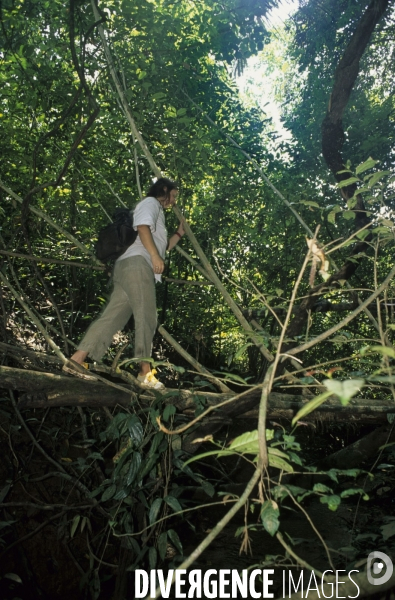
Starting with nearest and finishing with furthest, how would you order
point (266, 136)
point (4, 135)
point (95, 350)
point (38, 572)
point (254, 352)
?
point (95, 350)
point (38, 572)
point (4, 135)
point (266, 136)
point (254, 352)

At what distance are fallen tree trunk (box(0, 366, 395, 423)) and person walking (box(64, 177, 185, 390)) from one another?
25 centimetres

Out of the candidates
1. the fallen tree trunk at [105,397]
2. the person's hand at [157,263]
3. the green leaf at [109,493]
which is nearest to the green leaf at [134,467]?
the green leaf at [109,493]

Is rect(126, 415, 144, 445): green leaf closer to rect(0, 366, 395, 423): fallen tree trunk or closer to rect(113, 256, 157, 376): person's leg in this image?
rect(0, 366, 395, 423): fallen tree trunk

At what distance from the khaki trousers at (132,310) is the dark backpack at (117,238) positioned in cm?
8

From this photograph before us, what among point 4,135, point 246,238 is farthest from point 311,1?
point 4,135

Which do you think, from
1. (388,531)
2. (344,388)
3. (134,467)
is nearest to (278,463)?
(344,388)

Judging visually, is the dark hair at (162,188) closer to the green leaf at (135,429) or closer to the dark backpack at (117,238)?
the dark backpack at (117,238)

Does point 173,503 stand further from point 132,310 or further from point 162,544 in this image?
point 132,310

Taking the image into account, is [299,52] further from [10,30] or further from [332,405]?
[332,405]

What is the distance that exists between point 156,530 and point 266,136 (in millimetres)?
5272

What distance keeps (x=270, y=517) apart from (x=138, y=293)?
1.78m

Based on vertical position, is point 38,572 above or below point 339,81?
below

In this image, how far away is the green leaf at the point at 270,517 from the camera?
121 cm

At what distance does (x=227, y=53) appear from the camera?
4.84 m
